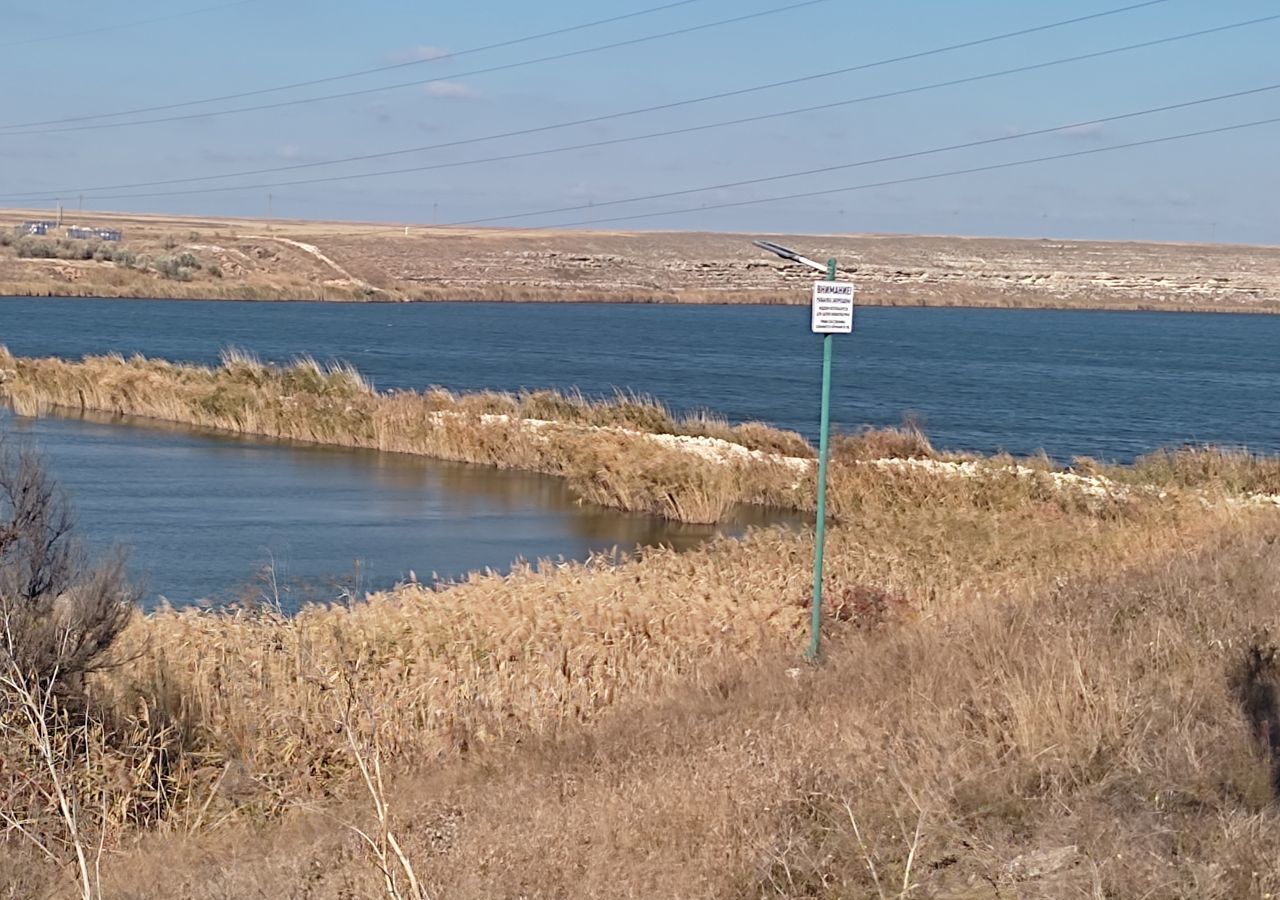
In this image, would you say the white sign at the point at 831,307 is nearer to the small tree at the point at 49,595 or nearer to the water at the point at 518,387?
the water at the point at 518,387

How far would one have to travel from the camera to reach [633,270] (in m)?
155

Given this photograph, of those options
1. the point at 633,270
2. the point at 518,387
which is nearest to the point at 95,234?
the point at 633,270

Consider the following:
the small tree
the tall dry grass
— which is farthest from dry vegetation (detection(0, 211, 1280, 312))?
the small tree

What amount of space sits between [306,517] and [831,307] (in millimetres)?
16352

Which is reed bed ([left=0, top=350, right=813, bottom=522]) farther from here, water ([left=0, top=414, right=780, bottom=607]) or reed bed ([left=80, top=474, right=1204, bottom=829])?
reed bed ([left=80, top=474, right=1204, bottom=829])

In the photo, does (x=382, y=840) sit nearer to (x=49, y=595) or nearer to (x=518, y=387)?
(x=49, y=595)

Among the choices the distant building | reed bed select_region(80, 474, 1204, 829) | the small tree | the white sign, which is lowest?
reed bed select_region(80, 474, 1204, 829)

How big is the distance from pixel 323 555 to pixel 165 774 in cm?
1199

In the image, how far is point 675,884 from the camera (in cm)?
672

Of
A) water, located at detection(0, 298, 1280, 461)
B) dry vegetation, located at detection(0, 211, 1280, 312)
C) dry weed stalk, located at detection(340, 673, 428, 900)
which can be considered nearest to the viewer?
dry weed stalk, located at detection(340, 673, 428, 900)

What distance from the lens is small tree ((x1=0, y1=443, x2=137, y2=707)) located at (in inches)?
389

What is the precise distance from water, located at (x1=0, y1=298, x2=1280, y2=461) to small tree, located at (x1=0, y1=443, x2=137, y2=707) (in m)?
26.7

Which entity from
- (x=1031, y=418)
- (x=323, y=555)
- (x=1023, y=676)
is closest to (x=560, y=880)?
(x=1023, y=676)

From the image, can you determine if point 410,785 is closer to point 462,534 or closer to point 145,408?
point 462,534
